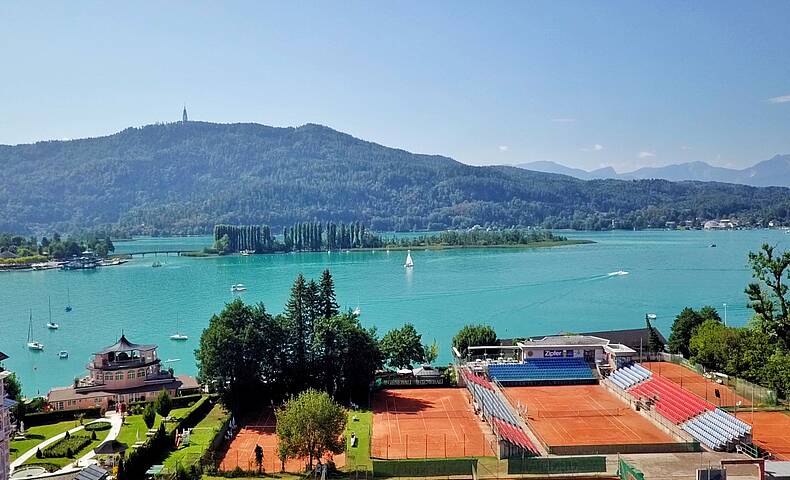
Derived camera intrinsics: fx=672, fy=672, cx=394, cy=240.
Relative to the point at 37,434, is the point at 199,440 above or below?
above

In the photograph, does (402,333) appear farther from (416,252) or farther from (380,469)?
(416,252)

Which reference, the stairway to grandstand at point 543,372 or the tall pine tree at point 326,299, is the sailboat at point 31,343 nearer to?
the tall pine tree at point 326,299

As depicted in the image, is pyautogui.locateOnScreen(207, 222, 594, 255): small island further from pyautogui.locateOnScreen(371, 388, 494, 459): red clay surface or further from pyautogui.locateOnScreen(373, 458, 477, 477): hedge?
pyautogui.locateOnScreen(373, 458, 477, 477): hedge

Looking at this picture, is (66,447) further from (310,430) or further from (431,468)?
(431,468)

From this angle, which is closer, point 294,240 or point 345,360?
point 345,360

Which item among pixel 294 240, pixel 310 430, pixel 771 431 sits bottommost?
pixel 771 431

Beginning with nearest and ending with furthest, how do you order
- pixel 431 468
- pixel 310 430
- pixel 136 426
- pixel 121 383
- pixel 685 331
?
pixel 431 468 < pixel 310 430 < pixel 136 426 < pixel 121 383 < pixel 685 331

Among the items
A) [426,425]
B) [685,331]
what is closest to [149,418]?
[426,425]
